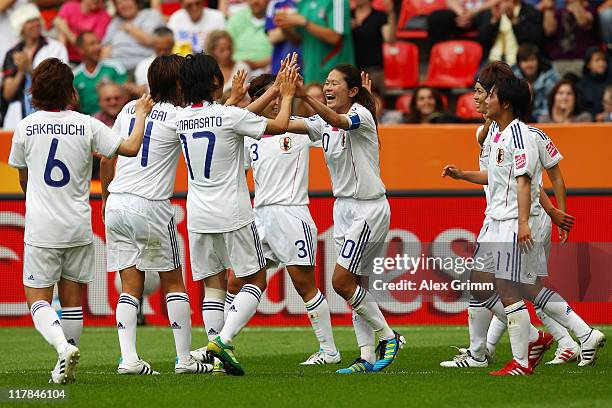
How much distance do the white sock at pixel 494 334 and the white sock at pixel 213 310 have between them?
216 cm

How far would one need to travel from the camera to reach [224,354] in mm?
8930

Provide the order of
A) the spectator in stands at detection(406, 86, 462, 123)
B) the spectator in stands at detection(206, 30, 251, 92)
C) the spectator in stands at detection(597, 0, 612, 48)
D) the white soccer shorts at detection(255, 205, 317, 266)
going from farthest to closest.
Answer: the spectator in stands at detection(597, 0, 612, 48) < the spectator in stands at detection(206, 30, 251, 92) < the spectator in stands at detection(406, 86, 462, 123) < the white soccer shorts at detection(255, 205, 317, 266)

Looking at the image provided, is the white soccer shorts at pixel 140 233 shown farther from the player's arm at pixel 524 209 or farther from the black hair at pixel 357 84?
the player's arm at pixel 524 209

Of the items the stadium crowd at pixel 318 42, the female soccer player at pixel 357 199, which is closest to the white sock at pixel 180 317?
the female soccer player at pixel 357 199

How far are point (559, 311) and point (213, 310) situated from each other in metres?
2.64

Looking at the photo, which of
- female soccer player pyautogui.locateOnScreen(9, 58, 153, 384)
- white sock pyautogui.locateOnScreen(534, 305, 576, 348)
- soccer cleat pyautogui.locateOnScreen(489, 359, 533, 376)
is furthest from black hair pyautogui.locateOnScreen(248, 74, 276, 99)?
soccer cleat pyautogui.locateOnScreen(489, 359, 533, 376)

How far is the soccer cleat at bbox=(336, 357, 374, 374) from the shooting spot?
377 inches

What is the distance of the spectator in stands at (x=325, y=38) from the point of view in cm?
1589

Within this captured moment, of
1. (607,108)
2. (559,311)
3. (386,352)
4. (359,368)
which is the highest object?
(607,108)

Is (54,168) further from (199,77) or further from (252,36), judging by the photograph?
(252,36)

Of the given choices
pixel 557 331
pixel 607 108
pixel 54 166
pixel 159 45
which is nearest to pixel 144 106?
pixel 54 166

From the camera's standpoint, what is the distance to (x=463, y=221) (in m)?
13.4

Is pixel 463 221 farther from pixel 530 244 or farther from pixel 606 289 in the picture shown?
pixel 530 244

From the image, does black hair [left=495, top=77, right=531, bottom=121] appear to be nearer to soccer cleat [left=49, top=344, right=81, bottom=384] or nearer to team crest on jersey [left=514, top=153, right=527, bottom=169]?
team crest on jersey [left=514, top=153, right=527, bottom=169]
